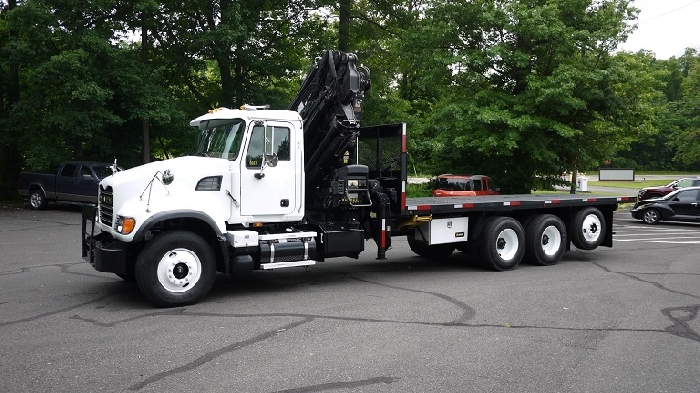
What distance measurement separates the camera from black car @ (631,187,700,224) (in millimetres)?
21797

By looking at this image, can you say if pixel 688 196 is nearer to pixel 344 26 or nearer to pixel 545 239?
pixel 545 239

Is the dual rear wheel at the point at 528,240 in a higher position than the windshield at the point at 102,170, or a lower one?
lower

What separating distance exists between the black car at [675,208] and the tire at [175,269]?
18.9 meters

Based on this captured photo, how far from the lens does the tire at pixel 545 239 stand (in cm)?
1205

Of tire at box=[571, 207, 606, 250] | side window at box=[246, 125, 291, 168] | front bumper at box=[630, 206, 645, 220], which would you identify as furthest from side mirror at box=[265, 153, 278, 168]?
front bumper at box=[630, 206, 645, 220]

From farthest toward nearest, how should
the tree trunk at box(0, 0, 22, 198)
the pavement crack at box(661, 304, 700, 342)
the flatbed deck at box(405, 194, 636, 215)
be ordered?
the tree trunk at box(0, 0, 22, 198), the flatbed deck at box(405, 194, 636, 215), the pavement crack at box(661, 304, 700, 342)

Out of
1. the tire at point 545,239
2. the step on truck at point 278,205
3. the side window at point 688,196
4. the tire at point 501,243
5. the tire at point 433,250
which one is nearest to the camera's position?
the step on truck at point 278,205

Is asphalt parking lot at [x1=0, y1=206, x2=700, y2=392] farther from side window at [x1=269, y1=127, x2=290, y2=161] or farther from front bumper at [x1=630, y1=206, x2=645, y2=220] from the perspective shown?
front bumper at [x1=630, y1=206, x2=645, y2=220]

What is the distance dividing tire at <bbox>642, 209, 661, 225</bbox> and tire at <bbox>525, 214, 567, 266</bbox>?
11.8 metres

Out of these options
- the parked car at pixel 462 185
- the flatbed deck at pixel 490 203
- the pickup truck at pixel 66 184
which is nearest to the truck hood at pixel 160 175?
the flatbed deck at pixel 490 203

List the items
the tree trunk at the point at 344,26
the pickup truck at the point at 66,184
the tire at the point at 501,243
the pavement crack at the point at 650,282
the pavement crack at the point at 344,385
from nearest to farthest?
1. the pavement crack at the point at 344,385
2. the pavement crack at the point at 650,282
3. the tire at the point at 501,243
4. the pickup truck at the point at 66,184
5. the tree trunk at the point at 344,26

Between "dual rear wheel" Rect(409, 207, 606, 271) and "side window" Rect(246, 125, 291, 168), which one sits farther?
"dual rear wheel" Rect(409, 207, 606, 271)

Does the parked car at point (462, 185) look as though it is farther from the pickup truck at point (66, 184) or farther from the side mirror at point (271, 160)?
the side mirror at point (271, 160)

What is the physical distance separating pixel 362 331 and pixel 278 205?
284 cm
